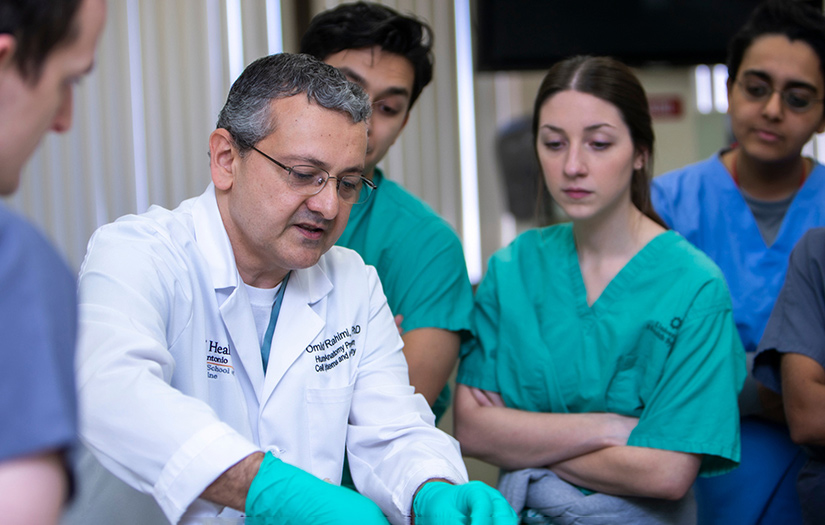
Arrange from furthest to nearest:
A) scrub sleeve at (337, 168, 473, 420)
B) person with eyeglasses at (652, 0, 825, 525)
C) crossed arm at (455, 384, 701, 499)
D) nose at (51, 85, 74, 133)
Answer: person with eyeglasses at (652, 0, 825, 525) < scrub sleeve at (337, 168, 473, 420) < crossed arm at (455, 384, 701, 499) < nose at (51, 85, 74, 133)

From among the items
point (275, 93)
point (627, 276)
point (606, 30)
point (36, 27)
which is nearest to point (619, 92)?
point (627, 276)

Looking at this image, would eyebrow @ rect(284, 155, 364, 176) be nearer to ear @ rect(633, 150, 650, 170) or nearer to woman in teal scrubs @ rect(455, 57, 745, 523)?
woman in teal scrubs @ rect(455, 57, 745, 523)

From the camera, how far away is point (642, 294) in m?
1.46

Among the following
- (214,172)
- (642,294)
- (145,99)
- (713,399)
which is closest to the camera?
(214,172)

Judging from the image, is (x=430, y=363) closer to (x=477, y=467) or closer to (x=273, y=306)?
(x=477, y=467)

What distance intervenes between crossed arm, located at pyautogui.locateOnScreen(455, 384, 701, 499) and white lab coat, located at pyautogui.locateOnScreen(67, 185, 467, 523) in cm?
26

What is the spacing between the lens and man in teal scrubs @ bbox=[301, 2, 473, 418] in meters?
1.57

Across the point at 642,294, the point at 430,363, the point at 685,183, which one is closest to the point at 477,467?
the point at 430,363

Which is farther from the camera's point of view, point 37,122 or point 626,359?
point 626,359

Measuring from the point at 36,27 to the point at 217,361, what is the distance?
697mm

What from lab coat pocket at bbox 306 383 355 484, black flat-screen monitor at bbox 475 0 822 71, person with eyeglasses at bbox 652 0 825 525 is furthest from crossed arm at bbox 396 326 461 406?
black flat-screen monitor at bbox 475 0 822 71

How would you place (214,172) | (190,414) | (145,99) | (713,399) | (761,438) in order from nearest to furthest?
(190,414)
(214,172)
(713,399)
(761,438)
(145,99)

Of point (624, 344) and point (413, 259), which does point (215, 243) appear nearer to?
point (413, 259)

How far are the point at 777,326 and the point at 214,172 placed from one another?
1.11 metres
